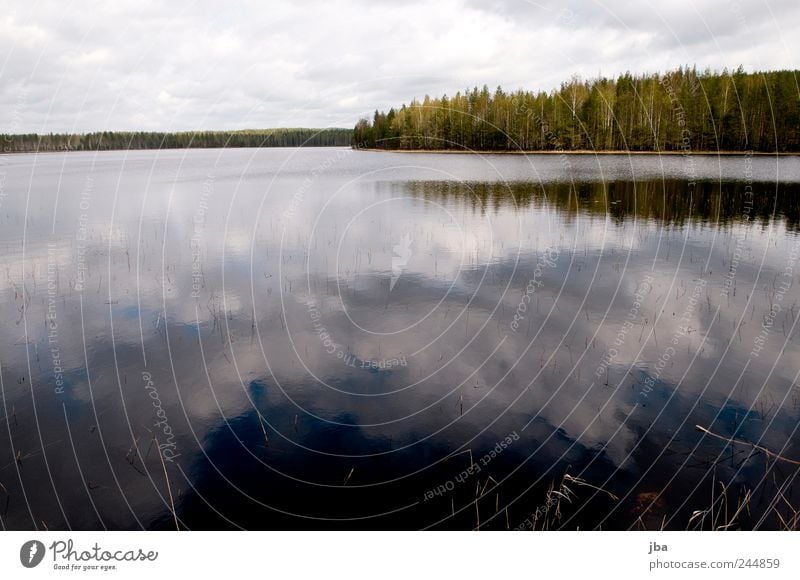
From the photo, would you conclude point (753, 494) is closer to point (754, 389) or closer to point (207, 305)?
point (754, 389)

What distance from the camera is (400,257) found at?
1034 inches

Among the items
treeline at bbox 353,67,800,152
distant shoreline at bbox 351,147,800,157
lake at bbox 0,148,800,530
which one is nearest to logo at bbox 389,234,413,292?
lake at bbox 0,148,800,530

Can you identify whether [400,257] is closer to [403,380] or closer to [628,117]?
[403,380]

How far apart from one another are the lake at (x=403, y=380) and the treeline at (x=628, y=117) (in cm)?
6036

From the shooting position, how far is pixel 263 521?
367 inches
